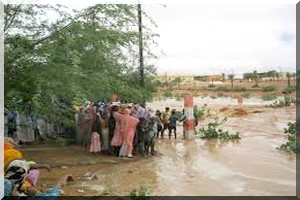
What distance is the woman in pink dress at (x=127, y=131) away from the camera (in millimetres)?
13984

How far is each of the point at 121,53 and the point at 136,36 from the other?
49 centimetres

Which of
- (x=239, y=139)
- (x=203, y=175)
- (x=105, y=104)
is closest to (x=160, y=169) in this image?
(x=203, y=175)

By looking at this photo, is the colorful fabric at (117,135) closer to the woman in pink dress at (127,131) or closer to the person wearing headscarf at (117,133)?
the person wearing headscarf at (117,133)

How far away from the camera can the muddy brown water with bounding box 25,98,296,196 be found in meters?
10.8

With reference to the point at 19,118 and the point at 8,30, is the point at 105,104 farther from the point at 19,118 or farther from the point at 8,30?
the point at 8,30

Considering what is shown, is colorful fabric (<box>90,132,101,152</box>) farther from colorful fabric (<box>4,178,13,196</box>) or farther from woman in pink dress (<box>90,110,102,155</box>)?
colorful fabric (<box>4,178,13,196</box>)

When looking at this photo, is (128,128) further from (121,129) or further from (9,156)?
(9,156)

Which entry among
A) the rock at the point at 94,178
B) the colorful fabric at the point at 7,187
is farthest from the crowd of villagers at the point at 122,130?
the colorful fabric at the point at 7,187

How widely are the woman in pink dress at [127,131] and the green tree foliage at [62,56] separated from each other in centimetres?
208

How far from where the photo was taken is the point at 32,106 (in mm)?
10766

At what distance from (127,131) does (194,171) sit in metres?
2.03

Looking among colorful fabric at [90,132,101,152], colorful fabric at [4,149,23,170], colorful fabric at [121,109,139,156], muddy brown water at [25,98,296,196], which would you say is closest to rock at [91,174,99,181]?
muddy brown water at [25,98,296,196]

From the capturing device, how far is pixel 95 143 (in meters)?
14.3

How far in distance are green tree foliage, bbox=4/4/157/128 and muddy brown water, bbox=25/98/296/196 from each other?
163 cm
